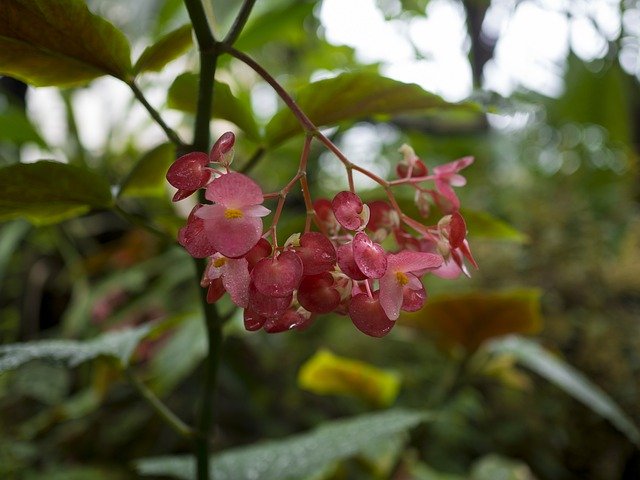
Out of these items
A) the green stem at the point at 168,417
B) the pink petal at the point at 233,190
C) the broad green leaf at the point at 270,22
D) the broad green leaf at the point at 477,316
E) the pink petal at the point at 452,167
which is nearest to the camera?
the pink petal at the point at 233,190

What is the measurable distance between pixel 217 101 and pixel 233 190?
0.16 m

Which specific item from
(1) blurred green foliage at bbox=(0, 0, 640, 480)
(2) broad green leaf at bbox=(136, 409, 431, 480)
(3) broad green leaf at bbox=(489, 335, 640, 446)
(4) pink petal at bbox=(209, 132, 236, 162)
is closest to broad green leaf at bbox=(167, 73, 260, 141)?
(1) blurred green foliage at bbox=(0, 0, 640, 480)

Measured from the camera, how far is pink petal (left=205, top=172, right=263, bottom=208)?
0.98 ft

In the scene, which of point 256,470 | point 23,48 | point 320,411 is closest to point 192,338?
point 256,470

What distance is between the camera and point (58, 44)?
39 centimetres

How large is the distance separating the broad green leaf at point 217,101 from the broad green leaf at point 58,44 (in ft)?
0.13

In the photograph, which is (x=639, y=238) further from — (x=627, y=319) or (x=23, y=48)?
(x=23, y=48)

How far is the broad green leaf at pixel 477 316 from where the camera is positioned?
75 cm

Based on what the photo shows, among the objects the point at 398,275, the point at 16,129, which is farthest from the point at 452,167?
the point at 16,129

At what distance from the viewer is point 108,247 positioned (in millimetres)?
1510

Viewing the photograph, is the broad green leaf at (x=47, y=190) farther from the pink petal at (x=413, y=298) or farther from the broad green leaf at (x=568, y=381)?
the broad green leaf at (x=568, y=381)

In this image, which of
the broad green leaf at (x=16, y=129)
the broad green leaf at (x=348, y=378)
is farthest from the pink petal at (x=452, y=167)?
the broad green leaf at (x=16, y=129)

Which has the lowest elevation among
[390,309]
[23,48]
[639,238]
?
[639,238]

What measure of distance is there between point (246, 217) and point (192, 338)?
23.3 inches
